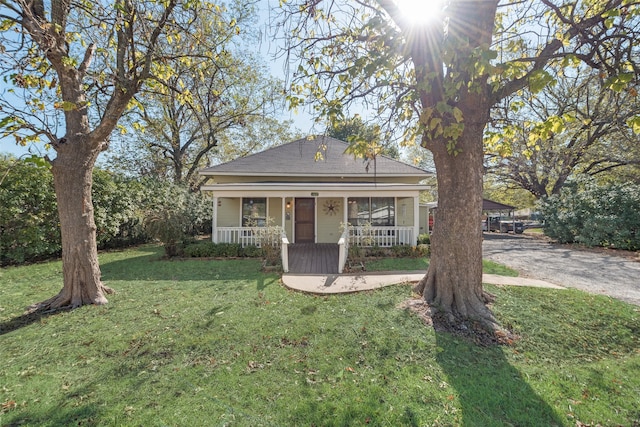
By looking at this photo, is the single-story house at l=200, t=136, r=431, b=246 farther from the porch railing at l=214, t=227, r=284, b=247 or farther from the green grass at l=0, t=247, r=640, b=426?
the green grass at l=0, t=247, r=640, b=426

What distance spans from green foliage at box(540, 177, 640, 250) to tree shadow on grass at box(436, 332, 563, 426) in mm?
13626

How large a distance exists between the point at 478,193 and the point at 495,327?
2.21m

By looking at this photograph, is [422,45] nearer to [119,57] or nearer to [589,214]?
[119,57]

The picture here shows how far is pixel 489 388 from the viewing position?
9.64 ft

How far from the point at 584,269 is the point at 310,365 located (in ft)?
33.6

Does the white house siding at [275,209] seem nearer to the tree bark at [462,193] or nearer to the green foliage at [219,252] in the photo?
the green foliage at [219,252]

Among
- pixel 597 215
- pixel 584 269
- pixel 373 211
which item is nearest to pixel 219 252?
pixel 373 211

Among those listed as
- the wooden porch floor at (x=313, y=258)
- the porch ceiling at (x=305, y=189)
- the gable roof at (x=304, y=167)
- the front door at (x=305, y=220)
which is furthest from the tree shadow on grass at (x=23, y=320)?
the front door at (x=305, y=220)

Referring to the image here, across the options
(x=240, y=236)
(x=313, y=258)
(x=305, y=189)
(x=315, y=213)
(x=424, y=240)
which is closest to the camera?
(x=313, y=258)

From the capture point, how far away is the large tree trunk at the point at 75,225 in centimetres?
497

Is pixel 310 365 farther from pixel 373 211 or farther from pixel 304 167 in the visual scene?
pixel 304 167

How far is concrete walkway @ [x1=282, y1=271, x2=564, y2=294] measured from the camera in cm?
625

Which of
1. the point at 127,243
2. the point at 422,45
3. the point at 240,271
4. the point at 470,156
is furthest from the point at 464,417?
the point at 127,243

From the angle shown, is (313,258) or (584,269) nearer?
(584,269)
